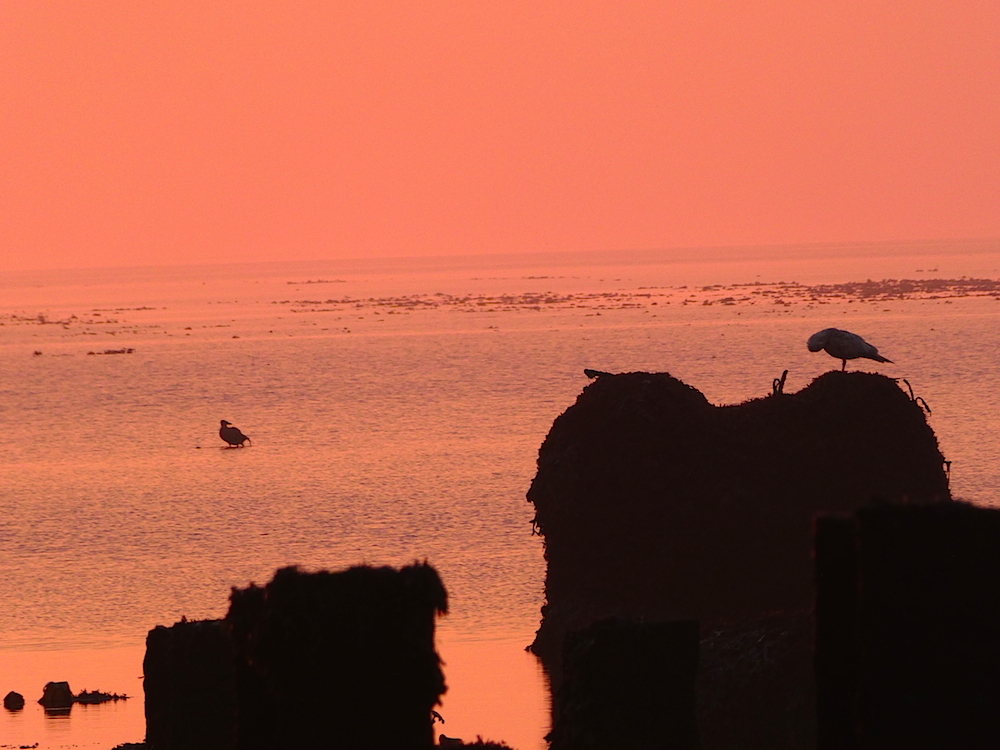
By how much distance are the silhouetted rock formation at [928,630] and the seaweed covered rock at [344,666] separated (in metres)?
3.34

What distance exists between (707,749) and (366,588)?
36.1 ft

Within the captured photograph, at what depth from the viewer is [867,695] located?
10.6m

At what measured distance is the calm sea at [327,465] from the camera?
116 ft

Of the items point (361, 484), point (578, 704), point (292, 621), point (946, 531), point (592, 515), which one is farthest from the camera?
point (361, 484)

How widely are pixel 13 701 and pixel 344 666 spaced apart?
63.1 ft

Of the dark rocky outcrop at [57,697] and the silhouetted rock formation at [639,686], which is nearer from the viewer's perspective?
the silhouetted rock formation at [639,686]

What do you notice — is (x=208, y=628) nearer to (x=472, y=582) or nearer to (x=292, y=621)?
(x=292, y=621)

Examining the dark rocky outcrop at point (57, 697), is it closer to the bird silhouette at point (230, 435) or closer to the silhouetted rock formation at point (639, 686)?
the silhouetted rock formation at point (639, 686)

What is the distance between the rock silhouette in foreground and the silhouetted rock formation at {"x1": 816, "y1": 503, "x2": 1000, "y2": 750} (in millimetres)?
3348

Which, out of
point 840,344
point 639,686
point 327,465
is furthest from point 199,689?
point 327,465

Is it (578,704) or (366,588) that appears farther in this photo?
(578,704)

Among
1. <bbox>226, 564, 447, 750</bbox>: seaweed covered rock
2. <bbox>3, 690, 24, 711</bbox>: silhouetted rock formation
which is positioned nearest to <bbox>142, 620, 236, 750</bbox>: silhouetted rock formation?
<bbox>226, 564, 447, 750</bbox>: seaweed covered rock

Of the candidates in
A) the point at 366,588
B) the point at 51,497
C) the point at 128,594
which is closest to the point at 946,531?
the point at 366,588

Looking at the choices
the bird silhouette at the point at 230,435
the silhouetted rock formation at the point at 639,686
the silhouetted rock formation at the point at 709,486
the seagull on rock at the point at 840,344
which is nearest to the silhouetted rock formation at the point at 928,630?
the silhouetted rock formation at the point at 639,686
